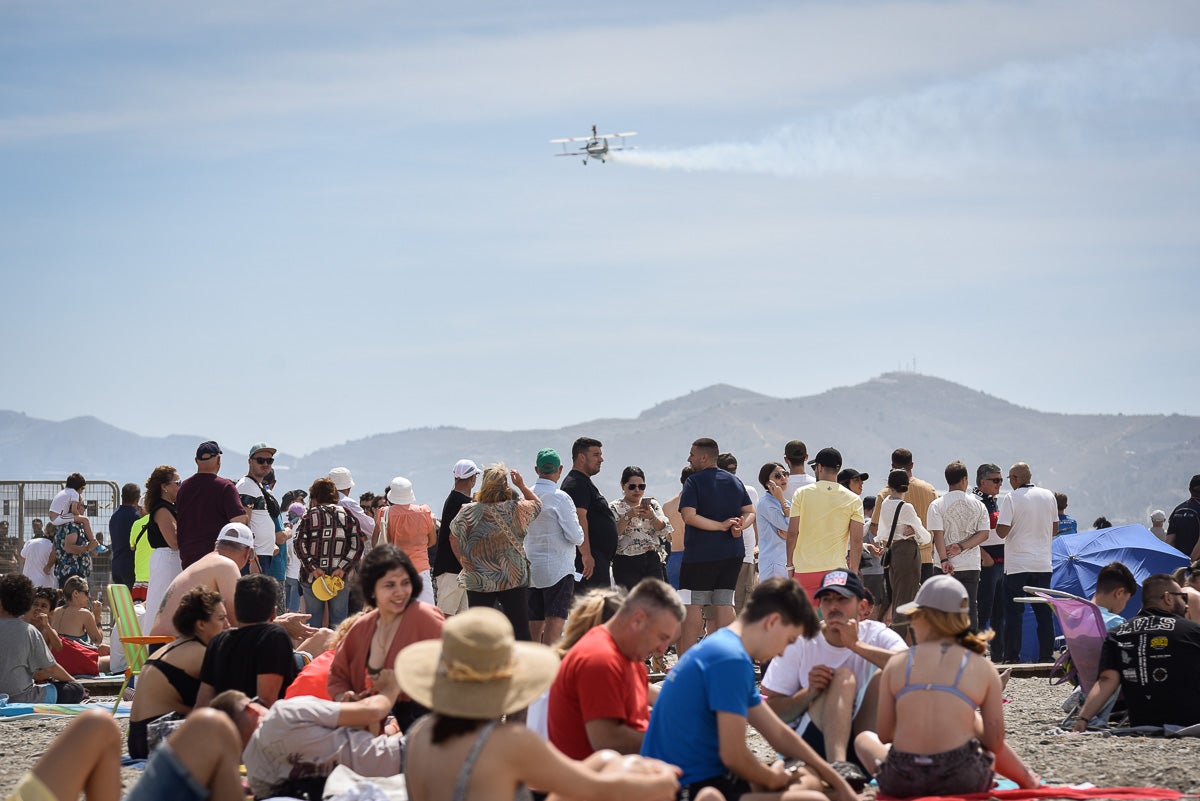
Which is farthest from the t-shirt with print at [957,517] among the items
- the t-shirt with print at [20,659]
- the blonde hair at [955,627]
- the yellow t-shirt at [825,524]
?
the t-shirt with print at [20,659]

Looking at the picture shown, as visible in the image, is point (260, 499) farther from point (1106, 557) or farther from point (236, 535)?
point (1106, 557)

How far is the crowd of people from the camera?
4062 mm

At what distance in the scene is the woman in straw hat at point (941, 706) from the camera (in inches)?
202

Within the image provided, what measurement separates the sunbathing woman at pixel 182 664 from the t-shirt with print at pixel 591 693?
2.06 metres

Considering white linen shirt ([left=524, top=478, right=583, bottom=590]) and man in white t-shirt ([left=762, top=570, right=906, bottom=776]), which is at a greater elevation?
white linen shirt ([left=524, top=478, right=583, bottom=590])

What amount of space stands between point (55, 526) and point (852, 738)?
10626 mm

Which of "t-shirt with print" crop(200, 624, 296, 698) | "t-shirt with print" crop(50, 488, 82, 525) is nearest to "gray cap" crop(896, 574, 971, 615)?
"t-shirt with print" crop(200, 624, 296, 698)

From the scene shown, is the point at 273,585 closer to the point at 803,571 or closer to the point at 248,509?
the point at 248,509

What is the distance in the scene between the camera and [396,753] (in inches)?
213

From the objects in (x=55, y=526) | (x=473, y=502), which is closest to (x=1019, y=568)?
(x=473, y=502)

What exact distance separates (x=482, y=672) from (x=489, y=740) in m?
0.19

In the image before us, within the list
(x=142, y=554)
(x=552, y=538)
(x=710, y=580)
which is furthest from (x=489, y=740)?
(x=142, y=554)

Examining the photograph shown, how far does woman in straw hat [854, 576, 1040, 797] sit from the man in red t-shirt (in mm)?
1063

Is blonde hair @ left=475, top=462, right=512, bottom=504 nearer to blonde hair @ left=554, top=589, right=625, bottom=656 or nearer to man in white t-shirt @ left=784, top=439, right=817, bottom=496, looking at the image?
man in white t-shirt @ left=784, top=439, right=817, bottom=496
